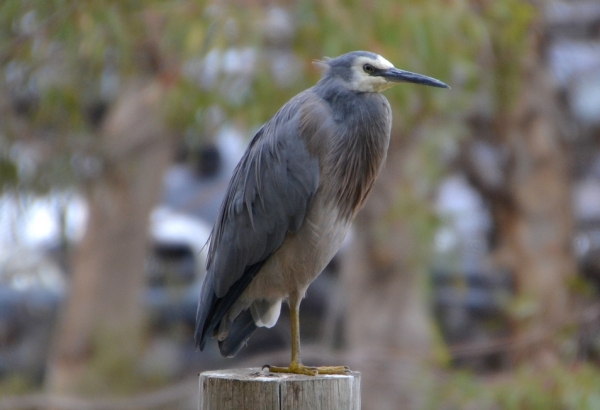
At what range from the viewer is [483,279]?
9.02 m

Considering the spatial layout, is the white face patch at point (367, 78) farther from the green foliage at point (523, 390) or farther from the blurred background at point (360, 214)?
the green foliage at point (523, 390)

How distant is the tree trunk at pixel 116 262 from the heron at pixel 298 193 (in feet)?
13.1

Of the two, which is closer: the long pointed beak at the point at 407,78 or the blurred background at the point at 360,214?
the long pointed beak at the point at 407,78

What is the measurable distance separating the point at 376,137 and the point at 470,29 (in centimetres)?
224

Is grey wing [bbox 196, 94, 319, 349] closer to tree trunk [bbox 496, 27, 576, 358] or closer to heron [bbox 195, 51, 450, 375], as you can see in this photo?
heron [bbox 195, 51, 450, 375]

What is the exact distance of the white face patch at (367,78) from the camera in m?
3.16

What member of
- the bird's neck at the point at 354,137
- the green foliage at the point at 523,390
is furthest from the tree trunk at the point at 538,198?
the bird's neck at the point at 354,137

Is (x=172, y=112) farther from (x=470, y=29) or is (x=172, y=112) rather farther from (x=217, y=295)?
(x=217, y=295)

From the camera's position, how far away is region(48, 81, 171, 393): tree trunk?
7.44 metres

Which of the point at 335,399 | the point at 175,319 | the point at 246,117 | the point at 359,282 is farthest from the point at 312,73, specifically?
the point at 175,319

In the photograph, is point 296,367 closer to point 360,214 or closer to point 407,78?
point 407,78

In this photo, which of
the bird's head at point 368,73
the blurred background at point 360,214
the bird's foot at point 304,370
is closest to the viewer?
the bird's foot at point 304,370

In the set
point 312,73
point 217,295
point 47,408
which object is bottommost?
point 47,408

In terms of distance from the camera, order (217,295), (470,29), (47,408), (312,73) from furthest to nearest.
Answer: (47,408), (312,73), (470,29), (217,295)
